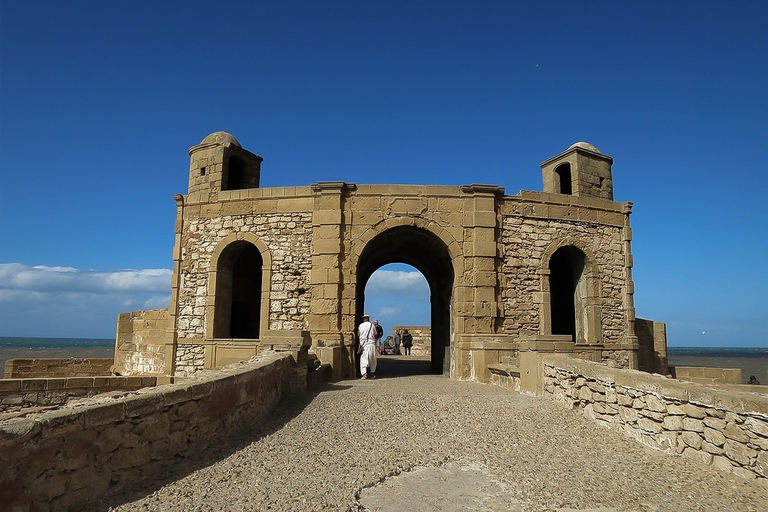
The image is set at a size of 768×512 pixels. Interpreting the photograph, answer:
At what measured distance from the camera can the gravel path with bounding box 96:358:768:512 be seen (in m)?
3.92

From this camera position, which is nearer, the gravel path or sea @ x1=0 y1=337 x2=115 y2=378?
the gravel path

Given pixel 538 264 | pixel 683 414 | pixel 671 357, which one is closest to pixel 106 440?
pixel 683 414

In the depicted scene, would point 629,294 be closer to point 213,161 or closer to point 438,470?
point 438,470

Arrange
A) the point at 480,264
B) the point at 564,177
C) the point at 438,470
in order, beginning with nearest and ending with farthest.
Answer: the point at 438,470
the point at 480,264
the point at 564,177

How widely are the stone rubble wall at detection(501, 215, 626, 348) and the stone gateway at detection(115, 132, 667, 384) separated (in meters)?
0.03

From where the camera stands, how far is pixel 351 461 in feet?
16.1

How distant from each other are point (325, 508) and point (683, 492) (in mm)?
2969

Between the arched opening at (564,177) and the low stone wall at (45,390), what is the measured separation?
1258 centimetres

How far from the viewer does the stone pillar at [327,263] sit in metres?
12.3

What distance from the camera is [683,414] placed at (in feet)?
16.9

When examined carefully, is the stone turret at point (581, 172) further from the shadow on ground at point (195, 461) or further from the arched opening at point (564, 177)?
the shadow on ground at point (195, 461)

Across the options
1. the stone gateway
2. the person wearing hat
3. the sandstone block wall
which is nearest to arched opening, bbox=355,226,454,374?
the stone gateway

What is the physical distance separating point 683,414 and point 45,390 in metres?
9.59

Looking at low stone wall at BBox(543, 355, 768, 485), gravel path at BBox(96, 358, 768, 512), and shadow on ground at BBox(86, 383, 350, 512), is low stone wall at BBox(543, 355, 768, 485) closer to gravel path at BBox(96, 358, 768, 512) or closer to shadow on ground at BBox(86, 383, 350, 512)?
gravel path at BBox(96, 358, 768, 512)
